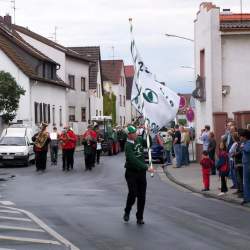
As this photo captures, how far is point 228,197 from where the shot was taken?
60.7ft

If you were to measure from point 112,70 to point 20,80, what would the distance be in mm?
49243

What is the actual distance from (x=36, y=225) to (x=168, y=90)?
21.7 feet

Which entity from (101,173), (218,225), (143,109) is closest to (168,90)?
(143,109)

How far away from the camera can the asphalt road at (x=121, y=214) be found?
11.5 meters

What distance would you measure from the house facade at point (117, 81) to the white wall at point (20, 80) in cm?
4293

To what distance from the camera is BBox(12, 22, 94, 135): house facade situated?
63.0 metres

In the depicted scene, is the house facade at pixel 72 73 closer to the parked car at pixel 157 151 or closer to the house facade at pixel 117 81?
the house facade at pixel 117 81

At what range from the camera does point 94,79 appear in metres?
74.4

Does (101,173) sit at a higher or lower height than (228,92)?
lower

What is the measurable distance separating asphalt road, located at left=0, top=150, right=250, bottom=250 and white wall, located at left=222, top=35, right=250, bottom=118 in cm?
782

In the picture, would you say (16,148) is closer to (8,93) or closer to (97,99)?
(8,93)

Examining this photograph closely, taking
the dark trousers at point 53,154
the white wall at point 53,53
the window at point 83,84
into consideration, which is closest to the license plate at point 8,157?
the dark trousers at point 53,154

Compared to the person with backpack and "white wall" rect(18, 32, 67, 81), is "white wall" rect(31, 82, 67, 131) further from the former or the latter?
the person with backpack

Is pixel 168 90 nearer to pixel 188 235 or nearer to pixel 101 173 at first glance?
pixel 188 235
